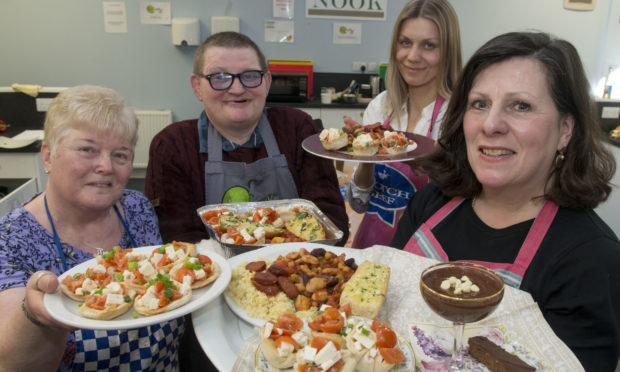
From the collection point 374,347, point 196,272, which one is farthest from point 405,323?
point 196,272

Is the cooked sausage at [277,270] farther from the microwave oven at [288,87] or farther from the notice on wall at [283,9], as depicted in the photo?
the notice on wall at [283,9]

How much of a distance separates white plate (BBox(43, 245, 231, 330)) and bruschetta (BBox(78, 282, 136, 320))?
19 millimetres

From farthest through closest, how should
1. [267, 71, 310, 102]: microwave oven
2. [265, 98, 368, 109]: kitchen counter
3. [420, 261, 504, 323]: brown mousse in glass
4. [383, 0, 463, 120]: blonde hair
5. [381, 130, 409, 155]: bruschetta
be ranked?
[265, 98, 368, 109]: kitchen counter < [267, 71, 310, 102]: microwave oven < [383, 0, 463, 120]: blonde hair < [381, 130, 409, 155]: bruschetta < [420, 261, 504, 323]: brown mousse in glass

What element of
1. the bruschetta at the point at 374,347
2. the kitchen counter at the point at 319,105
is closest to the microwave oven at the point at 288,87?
the kitchen counter at the point at 319,105

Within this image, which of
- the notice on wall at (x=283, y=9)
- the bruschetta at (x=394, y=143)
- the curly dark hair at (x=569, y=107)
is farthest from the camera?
the notice on wall at (x=283, y=9)

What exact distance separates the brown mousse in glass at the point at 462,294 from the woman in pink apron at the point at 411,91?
4.66 ft

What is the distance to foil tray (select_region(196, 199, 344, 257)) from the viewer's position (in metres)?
2.08

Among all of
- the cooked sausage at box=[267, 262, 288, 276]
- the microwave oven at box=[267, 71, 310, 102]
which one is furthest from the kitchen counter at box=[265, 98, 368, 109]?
the cooked sausage at box=[267, 262, 288, 276]

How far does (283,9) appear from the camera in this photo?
6.86 meters

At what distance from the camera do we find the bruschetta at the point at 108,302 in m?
1.43

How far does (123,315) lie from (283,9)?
6215 mm

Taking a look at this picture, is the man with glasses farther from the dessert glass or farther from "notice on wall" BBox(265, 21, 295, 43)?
"notice on wall" BBox(265, 21, 295, 43)

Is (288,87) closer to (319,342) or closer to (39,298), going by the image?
(39,298)

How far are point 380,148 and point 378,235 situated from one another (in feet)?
2.02
